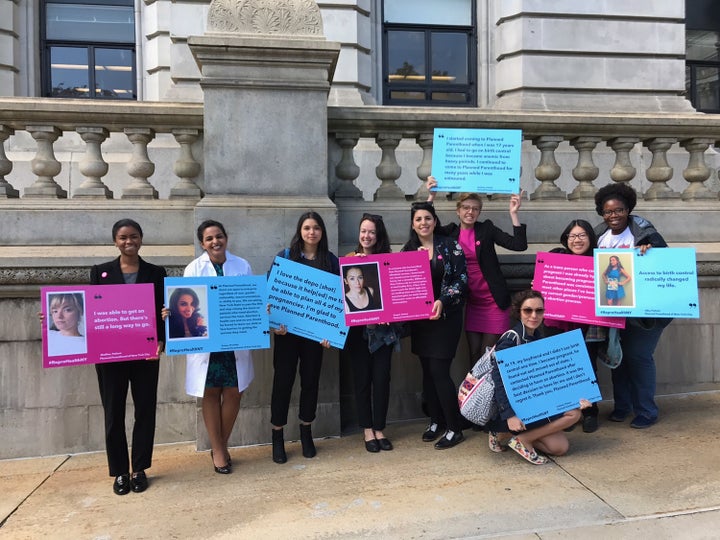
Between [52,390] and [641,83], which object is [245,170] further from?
[641,83]

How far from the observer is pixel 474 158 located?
462 centimetres

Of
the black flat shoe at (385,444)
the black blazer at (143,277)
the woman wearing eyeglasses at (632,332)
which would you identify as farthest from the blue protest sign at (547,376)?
the black blazer at (143,277)

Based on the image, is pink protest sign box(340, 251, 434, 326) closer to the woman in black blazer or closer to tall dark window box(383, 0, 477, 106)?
the woman in black blazer

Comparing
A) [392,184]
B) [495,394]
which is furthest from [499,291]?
[392,184]

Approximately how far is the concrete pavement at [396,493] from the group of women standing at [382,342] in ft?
0.60

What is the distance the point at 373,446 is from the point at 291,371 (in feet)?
2.99

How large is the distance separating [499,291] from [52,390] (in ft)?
12.3

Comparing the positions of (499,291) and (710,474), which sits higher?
(499,291)

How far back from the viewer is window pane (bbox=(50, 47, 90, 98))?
33.0 ft

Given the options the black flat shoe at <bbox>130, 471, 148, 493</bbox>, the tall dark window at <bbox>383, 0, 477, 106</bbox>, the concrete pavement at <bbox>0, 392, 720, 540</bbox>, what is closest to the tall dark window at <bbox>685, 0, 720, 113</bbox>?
the tall dark window at <bbox>383, 0, 477, 106</bbox>

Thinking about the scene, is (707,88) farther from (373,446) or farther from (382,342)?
(373,446)

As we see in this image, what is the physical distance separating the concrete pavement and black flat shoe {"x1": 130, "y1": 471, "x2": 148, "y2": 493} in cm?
7

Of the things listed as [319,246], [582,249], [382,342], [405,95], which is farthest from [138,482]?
[405,95]

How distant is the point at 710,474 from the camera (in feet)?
12.8
